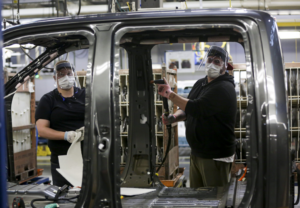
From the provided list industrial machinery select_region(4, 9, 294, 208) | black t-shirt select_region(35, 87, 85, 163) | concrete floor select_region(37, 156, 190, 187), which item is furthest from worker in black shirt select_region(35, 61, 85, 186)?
concrete floor select_region(37, 156, 190, 187)

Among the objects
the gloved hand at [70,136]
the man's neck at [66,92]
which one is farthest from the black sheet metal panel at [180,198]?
the man's neck at [66,92]

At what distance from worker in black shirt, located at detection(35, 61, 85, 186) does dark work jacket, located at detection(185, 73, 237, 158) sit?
1.22 metres

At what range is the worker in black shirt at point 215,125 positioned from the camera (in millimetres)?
3082

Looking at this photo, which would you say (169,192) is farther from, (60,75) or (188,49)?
(188,49)

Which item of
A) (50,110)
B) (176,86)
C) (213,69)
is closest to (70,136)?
(50,110)

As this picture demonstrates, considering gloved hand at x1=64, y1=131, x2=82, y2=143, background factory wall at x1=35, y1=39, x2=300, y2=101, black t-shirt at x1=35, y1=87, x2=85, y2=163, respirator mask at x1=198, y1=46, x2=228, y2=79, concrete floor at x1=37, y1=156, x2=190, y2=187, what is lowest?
concrete floor at x1=37, y1=156, x2=190, y2=187

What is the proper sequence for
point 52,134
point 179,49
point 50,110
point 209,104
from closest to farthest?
1. point 209,104
2. point 52,134
3. point 50,110
4. point 179,49

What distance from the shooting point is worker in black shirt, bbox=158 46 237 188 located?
3.08 m

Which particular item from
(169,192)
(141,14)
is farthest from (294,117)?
(141,14)

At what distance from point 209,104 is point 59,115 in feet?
5.10

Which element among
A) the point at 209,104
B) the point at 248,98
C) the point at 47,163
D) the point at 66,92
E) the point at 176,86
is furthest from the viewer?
the point at 47,163

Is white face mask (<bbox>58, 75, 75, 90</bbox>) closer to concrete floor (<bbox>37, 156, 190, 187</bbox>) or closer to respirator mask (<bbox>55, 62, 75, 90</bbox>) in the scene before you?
respirator mask (<bbox>55, 62, 75, 90</bbox>)

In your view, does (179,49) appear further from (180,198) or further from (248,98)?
(248,98)

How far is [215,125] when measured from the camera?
10.4 feet
